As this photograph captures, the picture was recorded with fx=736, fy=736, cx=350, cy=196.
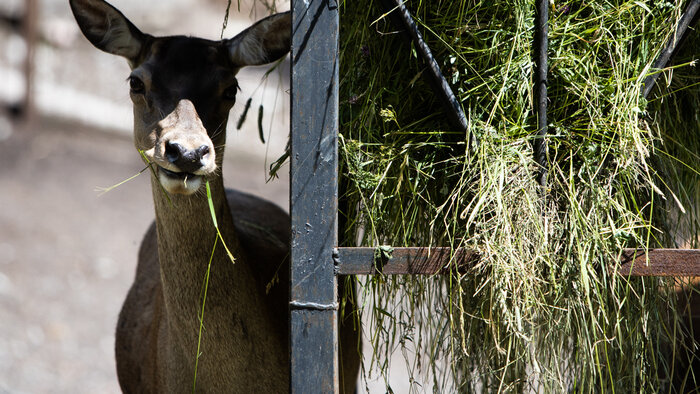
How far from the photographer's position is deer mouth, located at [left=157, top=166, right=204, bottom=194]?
8.70 ft

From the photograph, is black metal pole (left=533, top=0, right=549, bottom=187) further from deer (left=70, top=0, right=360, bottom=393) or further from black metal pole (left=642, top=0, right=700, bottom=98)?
deer (left=70, top=0, right=360, bottom=393)

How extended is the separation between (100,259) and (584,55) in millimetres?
7284

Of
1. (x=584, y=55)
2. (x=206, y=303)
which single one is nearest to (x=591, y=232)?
(x=584, y=55)

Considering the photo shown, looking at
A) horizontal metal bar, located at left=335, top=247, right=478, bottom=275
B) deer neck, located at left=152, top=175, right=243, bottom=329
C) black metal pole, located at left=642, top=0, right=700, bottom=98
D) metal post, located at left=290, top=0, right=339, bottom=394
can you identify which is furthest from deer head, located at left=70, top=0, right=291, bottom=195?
black metal pole, located at left=642, top=0, right=700, bottom=98

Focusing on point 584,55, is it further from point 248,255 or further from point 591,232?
point 248,255

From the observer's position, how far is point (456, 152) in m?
2.44

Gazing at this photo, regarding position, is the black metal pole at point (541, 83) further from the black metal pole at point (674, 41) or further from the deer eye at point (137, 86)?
the deer eye at point (137, 86)

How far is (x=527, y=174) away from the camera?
2.28m

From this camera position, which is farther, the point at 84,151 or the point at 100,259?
the point at 84,151

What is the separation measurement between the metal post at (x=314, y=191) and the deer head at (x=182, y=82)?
538 millimetres

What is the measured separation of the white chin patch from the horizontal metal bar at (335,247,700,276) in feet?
2.34

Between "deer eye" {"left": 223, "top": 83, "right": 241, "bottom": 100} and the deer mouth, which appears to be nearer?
the deer mouth

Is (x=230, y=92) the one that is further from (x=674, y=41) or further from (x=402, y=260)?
(x=674, y=41)

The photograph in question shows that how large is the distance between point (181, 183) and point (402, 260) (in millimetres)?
894
